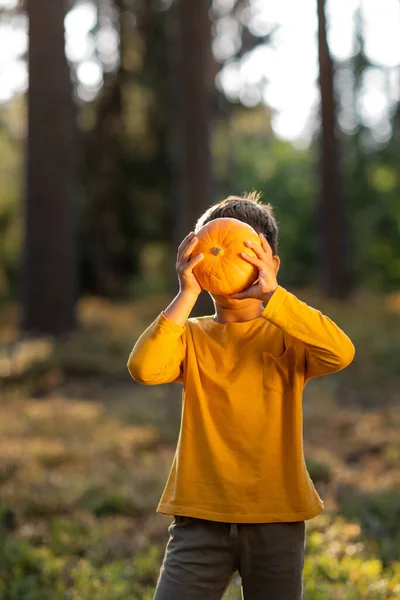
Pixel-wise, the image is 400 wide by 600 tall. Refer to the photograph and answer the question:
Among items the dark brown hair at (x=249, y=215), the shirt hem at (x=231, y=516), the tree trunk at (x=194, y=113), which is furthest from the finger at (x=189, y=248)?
the tree trunk at (x=194, y=113)

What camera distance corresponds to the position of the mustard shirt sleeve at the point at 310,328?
2.76m

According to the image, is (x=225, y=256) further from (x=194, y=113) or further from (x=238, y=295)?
(x=194, y=113)

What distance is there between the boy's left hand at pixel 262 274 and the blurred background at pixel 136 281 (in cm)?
216

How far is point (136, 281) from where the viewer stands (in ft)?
86.6

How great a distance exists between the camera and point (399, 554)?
5.18m

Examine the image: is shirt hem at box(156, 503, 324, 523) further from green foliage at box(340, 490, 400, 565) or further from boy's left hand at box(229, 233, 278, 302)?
green foliage at box(340, 490, 400, 565)

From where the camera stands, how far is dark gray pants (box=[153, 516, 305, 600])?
9.36ft

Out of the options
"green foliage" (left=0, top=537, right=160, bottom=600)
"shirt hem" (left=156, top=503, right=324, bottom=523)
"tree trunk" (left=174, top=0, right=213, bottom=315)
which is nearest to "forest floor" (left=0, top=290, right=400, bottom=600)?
"green foliage" (left=0, top=537, right=160, bottom=600)

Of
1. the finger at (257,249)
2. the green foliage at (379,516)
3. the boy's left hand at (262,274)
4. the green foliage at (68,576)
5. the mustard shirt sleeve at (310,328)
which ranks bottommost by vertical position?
the green foliage at (379,516)

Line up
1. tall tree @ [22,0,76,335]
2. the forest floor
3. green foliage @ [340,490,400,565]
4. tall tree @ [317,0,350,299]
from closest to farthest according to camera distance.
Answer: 1. the forest floor
2. green foliage @ [340,490,400,565]
3. tall tree @ [22,0,76,335]
4. tall tree @ [317,0,350,299]

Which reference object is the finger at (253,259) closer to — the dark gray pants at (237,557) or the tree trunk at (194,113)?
the dark gray pants at (237,557)

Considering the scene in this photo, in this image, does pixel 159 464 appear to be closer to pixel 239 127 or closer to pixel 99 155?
pixel 99 155

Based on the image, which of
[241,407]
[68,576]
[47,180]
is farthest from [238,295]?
[47,180]

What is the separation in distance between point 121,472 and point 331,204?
14154mm
